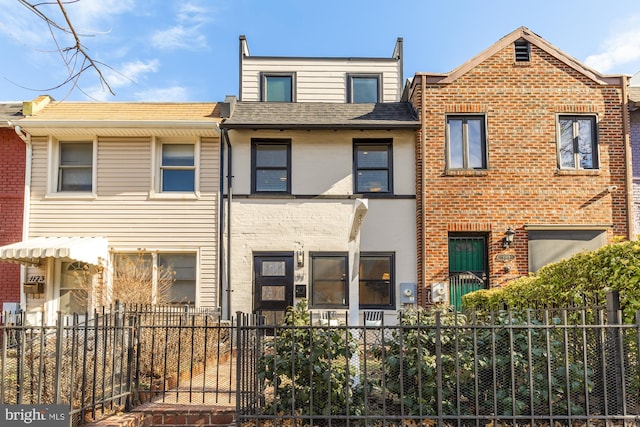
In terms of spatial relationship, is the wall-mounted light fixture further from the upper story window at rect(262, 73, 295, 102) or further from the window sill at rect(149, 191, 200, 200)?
the upper story window at rect(262, 73, 295, 102)

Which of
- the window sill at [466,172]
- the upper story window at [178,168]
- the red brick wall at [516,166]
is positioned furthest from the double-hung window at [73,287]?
Result: the window sill at [466,172]

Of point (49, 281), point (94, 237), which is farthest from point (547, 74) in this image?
point (49, 281)

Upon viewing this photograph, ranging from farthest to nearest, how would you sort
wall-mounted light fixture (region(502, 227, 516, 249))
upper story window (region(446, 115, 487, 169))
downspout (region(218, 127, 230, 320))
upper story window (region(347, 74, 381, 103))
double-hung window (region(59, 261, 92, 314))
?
1. upper story window (region(347, 74, 381, 103))
2. upper story window (region(446, 115, 487, 169))
3. downspout (region(218, 127, 230, 320))
4. double-hung window (region(59, 261, 92, 314))
5. wall-mounted light fixture (region(502, 227, 516, 249))

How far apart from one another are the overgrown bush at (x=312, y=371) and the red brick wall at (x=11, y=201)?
907 centimetres

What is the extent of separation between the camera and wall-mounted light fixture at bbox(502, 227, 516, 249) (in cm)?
1079

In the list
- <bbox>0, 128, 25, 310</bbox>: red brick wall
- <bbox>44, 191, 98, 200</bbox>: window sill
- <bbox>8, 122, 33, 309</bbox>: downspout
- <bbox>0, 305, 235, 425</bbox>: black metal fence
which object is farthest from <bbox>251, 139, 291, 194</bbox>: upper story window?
<bbox>0, 128, 25, 310</bbox>: red brick wall

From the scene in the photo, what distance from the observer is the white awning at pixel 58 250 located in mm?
9742

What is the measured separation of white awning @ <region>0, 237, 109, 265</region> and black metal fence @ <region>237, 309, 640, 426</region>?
6.50 metres

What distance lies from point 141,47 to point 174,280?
295 inches

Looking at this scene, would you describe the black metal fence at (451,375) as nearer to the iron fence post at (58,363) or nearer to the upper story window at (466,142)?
the iron fence post at (58,363)

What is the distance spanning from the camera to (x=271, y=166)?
11.7 metres

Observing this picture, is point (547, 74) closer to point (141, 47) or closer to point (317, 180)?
point (317, 180)

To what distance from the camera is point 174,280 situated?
36.9ft

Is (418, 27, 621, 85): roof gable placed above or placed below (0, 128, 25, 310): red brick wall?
above
